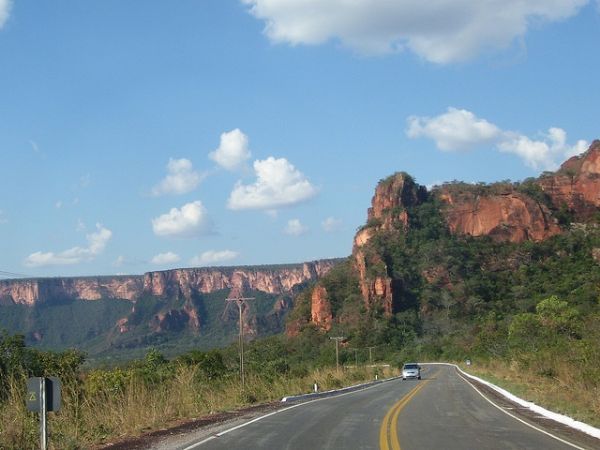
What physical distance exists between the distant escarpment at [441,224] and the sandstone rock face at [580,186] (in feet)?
0.49

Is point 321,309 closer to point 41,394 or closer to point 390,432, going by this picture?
point 390,432

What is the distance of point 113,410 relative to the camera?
1655 centimetres

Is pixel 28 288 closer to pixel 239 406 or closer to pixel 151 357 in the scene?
pixel 151 357

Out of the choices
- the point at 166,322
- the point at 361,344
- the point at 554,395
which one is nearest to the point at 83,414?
the point at 554,395

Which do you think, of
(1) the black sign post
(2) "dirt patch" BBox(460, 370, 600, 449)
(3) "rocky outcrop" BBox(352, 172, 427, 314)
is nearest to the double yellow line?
(2) "dirt patch" BBox(460, 370, 600, 449)

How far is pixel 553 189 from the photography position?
13638 centimetres

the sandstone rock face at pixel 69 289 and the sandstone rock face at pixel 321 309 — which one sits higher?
the sandstone rock face at pixel 69 289

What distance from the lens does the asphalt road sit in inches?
525

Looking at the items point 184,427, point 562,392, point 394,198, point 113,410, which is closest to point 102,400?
point 113,410

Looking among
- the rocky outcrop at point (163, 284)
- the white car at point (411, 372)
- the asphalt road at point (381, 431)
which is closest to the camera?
the asphalt road at point (381, 431)

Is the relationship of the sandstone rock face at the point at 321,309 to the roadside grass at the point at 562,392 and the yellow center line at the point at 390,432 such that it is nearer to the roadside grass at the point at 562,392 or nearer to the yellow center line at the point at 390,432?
the roadside grass at the point at 562,392

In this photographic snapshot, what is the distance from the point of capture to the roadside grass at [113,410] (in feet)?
41.5

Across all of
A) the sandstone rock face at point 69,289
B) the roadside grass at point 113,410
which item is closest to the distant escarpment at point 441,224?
the sandstone rock face at point 69,289

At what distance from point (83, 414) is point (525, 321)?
125ft
